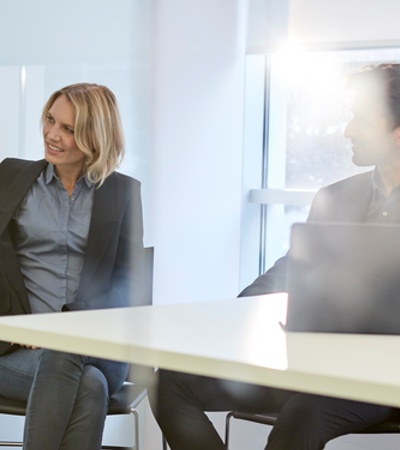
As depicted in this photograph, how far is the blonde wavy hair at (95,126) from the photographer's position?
240cm

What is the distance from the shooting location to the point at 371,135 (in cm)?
226

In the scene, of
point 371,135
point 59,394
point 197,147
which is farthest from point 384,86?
point 197,147

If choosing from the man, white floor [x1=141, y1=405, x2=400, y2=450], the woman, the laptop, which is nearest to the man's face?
the man

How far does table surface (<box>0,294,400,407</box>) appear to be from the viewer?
41.3 inches

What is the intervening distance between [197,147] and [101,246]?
1.43 metres

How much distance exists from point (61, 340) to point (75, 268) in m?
1.09

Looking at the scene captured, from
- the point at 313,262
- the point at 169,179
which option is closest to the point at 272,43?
the point at 169,179

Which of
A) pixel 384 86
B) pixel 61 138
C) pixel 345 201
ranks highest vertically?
pixel 384 86

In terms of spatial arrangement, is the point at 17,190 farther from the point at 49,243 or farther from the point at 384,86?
the point at 384,86

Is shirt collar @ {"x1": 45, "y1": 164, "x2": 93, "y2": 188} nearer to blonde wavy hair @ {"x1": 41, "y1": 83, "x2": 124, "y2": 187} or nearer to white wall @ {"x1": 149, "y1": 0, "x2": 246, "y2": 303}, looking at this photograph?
blonde wavy hair @ {"x1": 41, "y1": 83, "x2": 124, "y2": 187}

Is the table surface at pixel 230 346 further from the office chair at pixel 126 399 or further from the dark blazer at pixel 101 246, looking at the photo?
the dark blazer at pixel 101 246

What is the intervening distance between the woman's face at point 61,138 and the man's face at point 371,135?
799 mm

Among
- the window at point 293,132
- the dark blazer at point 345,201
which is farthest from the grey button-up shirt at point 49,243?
the window at point 293,132

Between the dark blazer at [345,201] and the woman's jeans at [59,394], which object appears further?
the dark blazer at [345,201]
